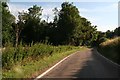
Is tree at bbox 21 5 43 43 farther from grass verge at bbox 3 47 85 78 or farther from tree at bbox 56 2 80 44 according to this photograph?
grass verge at bbox 3 47 85 78

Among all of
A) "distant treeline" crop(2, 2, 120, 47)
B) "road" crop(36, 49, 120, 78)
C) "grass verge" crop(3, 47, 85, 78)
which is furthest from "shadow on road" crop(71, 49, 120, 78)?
"distant treeline" crop(2, 2, 120, 47)

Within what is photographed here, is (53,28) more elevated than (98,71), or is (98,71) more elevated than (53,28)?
(53,28)

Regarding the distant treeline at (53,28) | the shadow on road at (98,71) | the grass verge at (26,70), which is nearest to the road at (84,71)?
the shadow on road at (98,71)

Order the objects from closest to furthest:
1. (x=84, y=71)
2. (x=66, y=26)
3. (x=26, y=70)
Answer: (x=26, y=70)
(x=84, y=71)
(x=66, y=26)

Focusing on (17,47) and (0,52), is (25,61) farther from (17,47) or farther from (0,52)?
(0,52)

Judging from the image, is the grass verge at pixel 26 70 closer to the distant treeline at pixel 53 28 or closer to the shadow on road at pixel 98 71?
the shadow on road at pixel 98 71

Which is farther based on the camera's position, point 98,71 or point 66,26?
point 66,26

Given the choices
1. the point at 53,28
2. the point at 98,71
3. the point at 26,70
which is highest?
the point at 53,28

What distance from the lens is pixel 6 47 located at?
70.4 feet

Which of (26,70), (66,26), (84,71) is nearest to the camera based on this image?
(26,70)

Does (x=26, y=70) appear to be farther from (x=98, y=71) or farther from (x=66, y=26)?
(x=66, y=26)

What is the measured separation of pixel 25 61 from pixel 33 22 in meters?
86.7

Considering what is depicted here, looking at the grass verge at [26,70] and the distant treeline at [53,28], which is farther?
the distant treeline at [53,28]

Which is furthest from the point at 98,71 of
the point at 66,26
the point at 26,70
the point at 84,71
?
the point at 66,26
